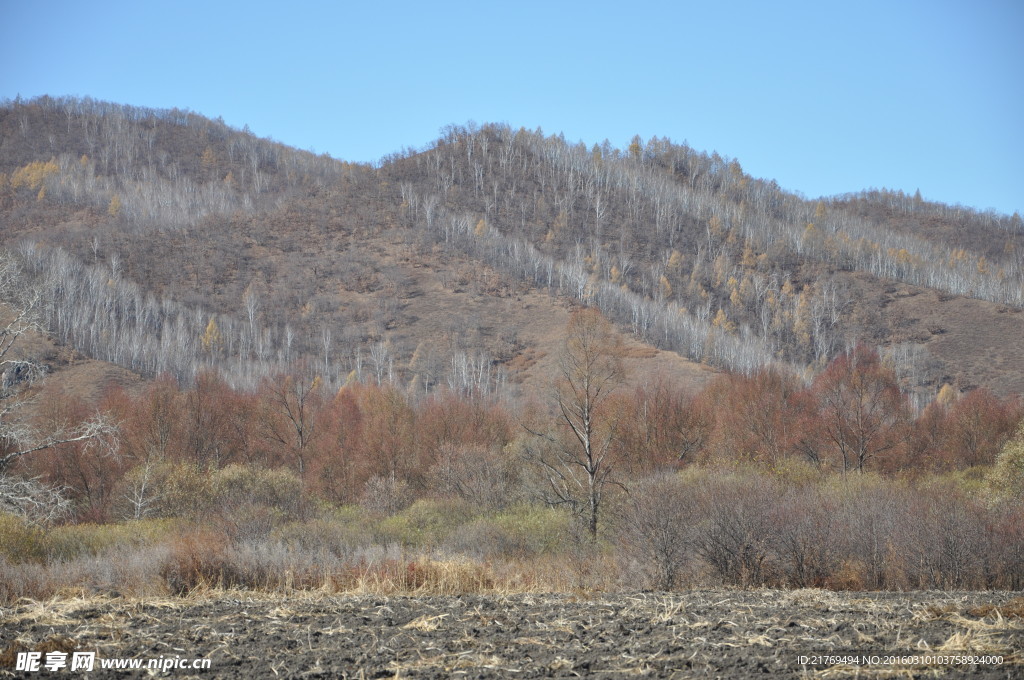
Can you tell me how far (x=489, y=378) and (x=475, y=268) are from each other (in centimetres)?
3313

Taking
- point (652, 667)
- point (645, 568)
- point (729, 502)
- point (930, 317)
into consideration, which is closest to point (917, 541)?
point (729, 502)

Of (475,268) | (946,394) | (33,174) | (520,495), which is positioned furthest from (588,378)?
(33,174)

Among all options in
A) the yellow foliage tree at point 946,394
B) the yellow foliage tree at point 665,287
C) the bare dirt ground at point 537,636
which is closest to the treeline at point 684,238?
the yellow foliage tree at point 665,287

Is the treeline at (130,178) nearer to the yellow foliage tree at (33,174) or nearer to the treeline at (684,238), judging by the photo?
the yellow foliage tree at (33,174)

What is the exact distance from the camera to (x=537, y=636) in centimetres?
887

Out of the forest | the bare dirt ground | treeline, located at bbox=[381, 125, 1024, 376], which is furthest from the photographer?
treeline, located at bbox=[381, 125, 1024, 376]

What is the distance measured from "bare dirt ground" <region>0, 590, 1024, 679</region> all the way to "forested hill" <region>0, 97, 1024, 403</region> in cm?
6691

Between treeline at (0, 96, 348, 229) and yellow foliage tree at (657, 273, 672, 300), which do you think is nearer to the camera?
yellow foliage tree at (657, 273, 672, 300)

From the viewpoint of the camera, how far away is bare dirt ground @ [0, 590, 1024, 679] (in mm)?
7207

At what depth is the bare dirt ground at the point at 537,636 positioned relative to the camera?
7207 millimetres

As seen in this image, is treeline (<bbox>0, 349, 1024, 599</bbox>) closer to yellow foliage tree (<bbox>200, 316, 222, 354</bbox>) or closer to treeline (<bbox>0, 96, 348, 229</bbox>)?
yellow foliage tree (<bbox>200, 316, 222, 354</bbox>)

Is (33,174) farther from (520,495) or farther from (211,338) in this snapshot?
(520,495)

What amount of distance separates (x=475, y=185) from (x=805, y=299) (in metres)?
72.6

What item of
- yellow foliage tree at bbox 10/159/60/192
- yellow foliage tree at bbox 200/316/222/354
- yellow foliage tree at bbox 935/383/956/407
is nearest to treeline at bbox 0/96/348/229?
yellow foliage tree at bbox 10/159/60/192
